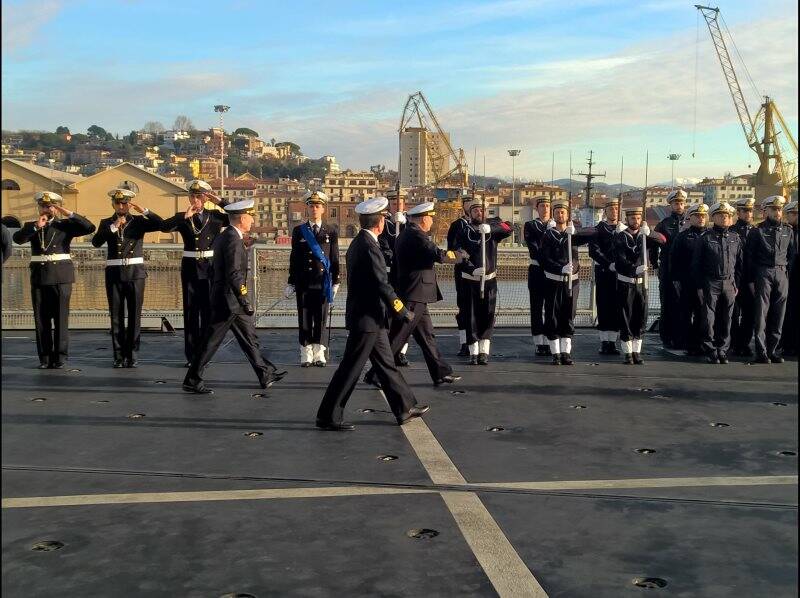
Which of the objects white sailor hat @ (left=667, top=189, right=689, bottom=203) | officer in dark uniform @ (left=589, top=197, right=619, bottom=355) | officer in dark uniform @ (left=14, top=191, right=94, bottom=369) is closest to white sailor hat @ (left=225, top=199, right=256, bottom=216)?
officer in dark uniform @ (left=14, top=191, right=94, bottom=369)

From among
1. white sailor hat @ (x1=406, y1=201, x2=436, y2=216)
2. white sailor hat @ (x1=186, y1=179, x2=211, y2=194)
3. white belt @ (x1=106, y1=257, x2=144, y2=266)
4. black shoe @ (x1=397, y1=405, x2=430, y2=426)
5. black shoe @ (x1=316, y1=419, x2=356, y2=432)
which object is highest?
white sailor hat @ (x1=186, y1=179, x2=211, y2=194)

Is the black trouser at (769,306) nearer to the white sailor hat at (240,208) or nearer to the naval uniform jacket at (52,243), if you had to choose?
the white sailor hat at (240,208)

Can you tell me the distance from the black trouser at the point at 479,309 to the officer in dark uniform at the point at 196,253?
283 cm

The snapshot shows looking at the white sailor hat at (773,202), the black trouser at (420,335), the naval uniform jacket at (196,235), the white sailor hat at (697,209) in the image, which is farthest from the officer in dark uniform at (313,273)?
the white sailor hat at (773,202)

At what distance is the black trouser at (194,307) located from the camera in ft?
27.6

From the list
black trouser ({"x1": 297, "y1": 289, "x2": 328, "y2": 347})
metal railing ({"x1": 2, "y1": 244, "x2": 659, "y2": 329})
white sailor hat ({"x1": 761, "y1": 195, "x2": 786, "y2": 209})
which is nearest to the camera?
black trouser ({"x1": 297, "y1": 289, "x2": 328, "y2": 347})

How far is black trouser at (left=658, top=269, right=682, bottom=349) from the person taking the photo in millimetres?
9633

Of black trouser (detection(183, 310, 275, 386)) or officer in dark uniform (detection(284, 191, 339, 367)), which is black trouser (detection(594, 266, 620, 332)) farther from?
black trouser (detection(183, 310, 275, 386))

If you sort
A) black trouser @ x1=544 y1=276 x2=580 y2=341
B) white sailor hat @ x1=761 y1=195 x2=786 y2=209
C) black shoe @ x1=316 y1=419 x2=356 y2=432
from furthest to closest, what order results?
1. white sailor hat @ x1=761 y1=195 x2=786 y2=209
2. black trouser @ x1=544 y1=276 x2=580 y2=341
3. black shoe @ x1=316 y1=419 x2=356 y2=432

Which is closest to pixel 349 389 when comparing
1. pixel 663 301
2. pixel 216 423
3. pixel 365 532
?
pixel 216 423

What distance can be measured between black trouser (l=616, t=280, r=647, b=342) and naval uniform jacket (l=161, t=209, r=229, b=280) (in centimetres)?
455

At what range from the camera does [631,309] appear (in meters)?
8.90

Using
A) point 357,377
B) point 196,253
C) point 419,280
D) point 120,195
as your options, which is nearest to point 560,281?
point 419,280

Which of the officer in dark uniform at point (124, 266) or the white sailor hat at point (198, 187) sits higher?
the white sailor hat at point (198, 187)
